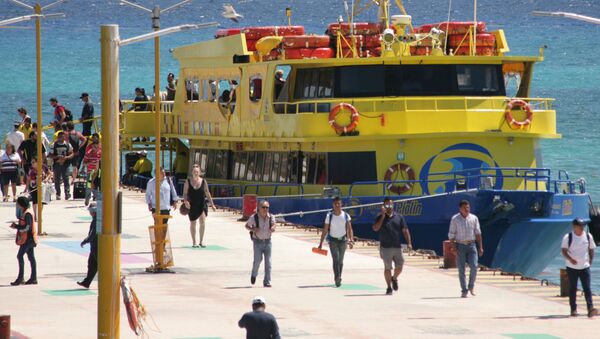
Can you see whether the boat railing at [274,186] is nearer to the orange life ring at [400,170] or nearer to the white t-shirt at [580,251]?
the orange life ring at [400,170]

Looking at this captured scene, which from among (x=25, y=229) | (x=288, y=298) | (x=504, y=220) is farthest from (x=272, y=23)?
(x=288, y=298)

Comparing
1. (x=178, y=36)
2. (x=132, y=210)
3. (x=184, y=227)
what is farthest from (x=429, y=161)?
(x=178, y=36)

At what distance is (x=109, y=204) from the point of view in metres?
18.3

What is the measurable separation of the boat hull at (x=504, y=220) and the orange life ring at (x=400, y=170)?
2.41 ft

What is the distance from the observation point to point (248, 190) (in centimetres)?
3797

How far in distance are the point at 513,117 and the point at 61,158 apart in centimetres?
1223

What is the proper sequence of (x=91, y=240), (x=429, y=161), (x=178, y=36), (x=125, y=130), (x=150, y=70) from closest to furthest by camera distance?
(x=91, y=240)
(x=429, y=161)
(x=125, y=130)
(x=150, y=70)
(x=178, y=36)

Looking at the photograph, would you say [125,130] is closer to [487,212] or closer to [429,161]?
[429,161]

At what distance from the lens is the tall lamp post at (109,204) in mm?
18125

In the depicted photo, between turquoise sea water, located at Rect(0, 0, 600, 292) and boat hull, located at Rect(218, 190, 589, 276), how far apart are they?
4075 centimetres

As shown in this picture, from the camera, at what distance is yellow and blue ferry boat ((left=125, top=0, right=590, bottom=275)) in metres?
31.9

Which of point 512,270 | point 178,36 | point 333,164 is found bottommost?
point 512,270

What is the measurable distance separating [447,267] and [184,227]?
8312 millimetres

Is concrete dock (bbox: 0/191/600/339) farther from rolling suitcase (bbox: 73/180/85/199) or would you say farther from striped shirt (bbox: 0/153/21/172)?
rolling suitcase (bbox: 73/180/85/199)
